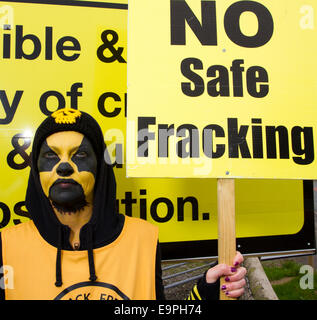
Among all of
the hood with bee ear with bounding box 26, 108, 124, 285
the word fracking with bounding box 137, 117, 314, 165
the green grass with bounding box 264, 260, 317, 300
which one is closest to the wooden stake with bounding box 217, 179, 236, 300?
the word fracking with bounding box 137, 117, 314, 165

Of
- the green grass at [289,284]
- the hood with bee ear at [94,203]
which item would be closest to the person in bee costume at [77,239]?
the hood with bee ear at [94,203]

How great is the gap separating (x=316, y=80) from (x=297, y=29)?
247mm

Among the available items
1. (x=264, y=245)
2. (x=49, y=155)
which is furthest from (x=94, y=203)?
(x=264, y=245)

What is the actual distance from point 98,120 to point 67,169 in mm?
668

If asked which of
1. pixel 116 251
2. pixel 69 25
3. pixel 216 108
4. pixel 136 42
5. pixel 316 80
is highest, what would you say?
pixel 69 25

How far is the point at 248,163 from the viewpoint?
1.16 meters

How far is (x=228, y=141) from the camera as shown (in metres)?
1.16

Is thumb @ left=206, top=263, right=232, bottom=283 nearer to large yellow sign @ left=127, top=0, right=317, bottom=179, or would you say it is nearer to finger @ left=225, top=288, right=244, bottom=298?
finger @ left=225, top=288, right=244, bottom=298

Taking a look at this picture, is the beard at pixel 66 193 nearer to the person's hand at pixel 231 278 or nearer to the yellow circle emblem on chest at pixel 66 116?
the yellow circle emblem on chest at pixel 66 116

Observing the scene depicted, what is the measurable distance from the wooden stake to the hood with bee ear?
0.45m

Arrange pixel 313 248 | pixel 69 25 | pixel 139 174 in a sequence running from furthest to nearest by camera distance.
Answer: pixel 313 248
pixel 69 25
pixel 139 174

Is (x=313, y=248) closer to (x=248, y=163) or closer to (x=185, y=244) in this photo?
(x=185, y=244)

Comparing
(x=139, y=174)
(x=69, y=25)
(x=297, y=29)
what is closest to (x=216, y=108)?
(x=139, y=174)
